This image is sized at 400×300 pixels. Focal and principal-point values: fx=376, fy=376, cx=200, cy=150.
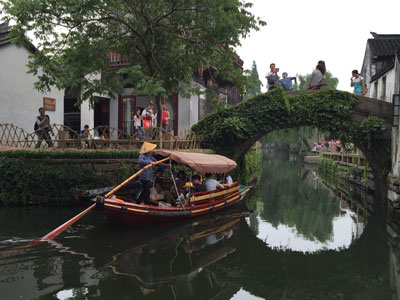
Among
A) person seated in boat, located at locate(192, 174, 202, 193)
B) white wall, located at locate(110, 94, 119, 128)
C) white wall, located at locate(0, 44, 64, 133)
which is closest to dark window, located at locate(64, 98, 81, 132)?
white wall, located at locate(110, 94, 119, 128)

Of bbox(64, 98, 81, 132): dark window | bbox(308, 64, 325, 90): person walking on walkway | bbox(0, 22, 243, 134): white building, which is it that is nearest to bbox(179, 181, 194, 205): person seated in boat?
bbox(0, 22, 243, 134): white building

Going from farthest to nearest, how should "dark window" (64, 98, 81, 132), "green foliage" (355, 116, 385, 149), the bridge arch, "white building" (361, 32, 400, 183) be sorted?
"white building" (361, 32, 400, 183) < "dark window" (64, 98, 81, 132) < the bridge arch < "green foliage" (355, 116, 385, 149)

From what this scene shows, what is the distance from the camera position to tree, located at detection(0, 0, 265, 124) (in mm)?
12211

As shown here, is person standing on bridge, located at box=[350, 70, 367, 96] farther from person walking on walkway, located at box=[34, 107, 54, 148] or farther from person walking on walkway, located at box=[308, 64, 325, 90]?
person walking on walkway, located at box=[34, 107, 54, 148]

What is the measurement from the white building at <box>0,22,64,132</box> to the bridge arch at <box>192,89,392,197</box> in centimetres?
772

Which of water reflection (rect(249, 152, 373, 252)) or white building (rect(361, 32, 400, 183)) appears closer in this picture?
water reflection (rect(249, 152, 373, 252))

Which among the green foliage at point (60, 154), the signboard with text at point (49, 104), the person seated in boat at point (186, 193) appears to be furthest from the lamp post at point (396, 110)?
the signboard with text at point (49, 104)

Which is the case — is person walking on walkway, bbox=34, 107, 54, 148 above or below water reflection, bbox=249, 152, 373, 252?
above

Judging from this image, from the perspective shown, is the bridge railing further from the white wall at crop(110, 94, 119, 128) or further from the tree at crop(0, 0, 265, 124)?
the white wall at crop(110, 94, 119, 128)

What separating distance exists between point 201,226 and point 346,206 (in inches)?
298

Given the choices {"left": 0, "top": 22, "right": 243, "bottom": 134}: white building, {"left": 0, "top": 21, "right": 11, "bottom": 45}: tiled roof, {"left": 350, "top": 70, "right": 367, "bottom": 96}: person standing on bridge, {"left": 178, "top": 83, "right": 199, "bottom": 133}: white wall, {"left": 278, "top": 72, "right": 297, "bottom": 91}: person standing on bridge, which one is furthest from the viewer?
{"left": 178, "top": 83, "right": 199, "bottom": 133}: white wall

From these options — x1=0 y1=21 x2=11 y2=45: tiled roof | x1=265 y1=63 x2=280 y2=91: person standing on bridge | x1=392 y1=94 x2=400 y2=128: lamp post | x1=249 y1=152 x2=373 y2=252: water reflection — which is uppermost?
x1=0 y1=21 x2=11 y2=45: tiled roof

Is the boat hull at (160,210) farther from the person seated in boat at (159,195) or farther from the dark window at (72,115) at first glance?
the dark window at (72,115)

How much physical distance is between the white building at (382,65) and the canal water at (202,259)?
13.1 meters
